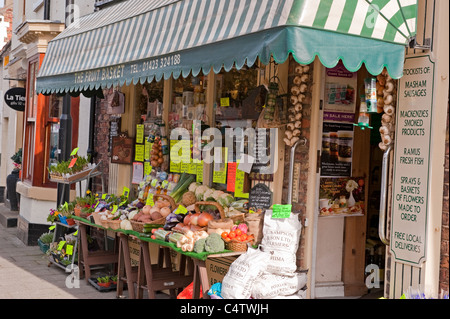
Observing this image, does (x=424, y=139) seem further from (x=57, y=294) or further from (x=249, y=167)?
(x=57, y=294)

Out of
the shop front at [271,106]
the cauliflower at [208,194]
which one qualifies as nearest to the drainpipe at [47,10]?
the shop front at [271,106]

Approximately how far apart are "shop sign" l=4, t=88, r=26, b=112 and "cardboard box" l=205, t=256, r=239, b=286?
973 cm

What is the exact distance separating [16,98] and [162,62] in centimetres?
925

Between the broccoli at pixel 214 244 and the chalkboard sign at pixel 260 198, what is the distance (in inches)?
23.4

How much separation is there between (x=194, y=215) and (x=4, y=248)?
6046 mm

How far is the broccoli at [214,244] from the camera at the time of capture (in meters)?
5.95

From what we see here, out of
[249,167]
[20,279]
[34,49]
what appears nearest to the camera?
[249,167]

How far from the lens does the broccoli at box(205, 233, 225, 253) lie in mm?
5945

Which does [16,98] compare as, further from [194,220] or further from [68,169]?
[194,220]

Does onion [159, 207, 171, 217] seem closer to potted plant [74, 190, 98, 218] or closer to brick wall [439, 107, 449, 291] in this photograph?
potted plant [74, 190, 98, 218]

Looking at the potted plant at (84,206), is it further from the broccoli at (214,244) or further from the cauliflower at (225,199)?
the broccoli at (214,244)

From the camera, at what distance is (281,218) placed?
588 cm

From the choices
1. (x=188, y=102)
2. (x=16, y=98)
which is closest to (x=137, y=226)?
(x=188, y=102)
